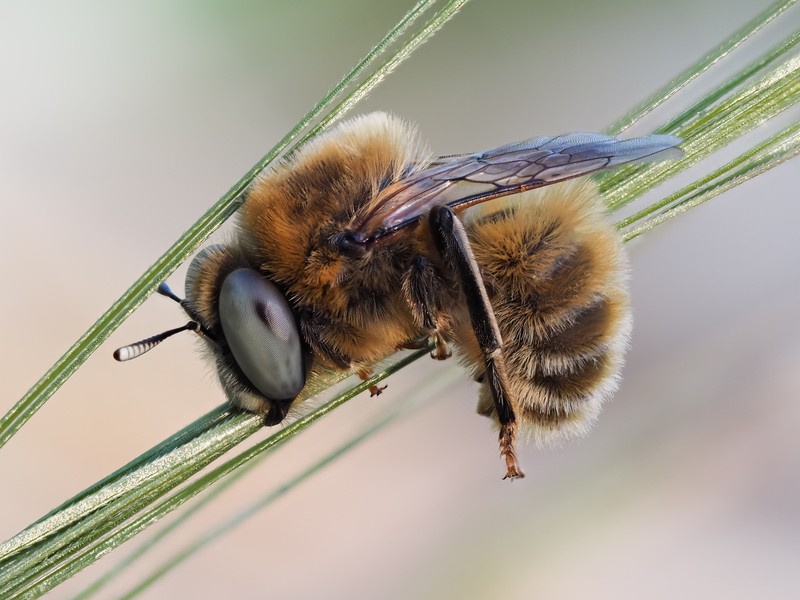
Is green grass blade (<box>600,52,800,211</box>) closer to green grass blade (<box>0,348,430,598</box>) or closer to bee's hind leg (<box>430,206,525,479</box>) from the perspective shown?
bee's hind leg (<box>430,206,525,479</box>)

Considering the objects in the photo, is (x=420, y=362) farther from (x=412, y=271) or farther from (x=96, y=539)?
(x=96, y=539)

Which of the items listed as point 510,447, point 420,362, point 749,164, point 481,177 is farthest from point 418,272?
point 420,362

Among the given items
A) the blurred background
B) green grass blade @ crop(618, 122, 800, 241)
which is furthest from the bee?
the blurred background

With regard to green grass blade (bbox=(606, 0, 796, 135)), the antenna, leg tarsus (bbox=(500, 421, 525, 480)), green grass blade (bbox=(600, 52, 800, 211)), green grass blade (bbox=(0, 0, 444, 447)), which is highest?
green grass blade (bbox=(0, 0, 444, 447))

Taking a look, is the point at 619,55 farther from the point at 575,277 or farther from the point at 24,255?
the point at 575,277

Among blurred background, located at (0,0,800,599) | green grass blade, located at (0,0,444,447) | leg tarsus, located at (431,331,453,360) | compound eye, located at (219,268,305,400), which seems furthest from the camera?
blurred background, located at (0,0,800,599)

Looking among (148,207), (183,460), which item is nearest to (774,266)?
(148,207)
